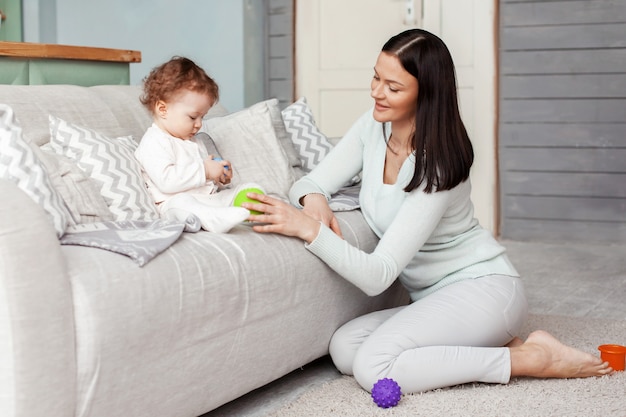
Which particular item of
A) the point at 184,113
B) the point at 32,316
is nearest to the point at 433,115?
the point at 184,113

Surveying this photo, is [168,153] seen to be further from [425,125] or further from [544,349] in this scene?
[544,349]

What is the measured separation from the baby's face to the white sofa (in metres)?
0.24

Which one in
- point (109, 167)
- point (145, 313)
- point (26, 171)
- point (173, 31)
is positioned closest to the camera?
point (145, 313)

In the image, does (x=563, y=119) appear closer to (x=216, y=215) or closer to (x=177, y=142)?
(x=177, y=142)

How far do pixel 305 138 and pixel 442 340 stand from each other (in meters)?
1.14

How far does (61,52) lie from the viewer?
304 cm

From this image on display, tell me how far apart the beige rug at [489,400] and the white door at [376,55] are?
8.90ft

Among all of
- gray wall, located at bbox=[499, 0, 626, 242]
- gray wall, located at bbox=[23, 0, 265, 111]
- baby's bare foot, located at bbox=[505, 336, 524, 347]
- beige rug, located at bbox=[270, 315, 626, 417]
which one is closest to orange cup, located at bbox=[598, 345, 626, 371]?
beige rug, located at bbox=[270, 315, 626, 417]

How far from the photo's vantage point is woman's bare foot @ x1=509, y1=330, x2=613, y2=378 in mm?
2129

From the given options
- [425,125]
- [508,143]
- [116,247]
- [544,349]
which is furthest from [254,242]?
[508,143]

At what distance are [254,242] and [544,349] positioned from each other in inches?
31.0

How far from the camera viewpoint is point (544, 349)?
84.9 inches

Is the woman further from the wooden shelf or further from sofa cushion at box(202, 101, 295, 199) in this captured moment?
the wooden shelf

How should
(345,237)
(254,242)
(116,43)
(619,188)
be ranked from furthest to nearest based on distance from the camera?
(116,43)
(619,188)
(345,237)
(254,242)
